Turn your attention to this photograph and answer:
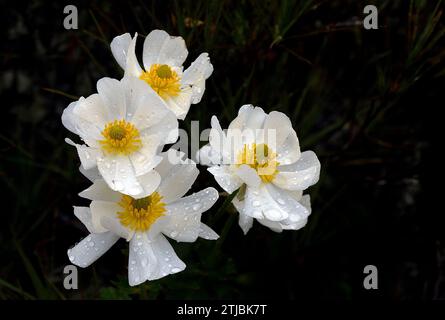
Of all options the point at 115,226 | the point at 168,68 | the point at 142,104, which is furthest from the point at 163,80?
the point at 115,226

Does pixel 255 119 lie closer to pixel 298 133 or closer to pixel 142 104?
pixel 142 104

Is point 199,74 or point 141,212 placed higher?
point 199,74

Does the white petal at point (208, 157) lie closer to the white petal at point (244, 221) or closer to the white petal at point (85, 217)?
the white petal at point (244, 221)

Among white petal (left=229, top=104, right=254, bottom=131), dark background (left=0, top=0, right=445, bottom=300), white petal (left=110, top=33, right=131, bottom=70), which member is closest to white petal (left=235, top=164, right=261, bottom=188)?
white petal (left=229, top=104, right=254, bottom=131)

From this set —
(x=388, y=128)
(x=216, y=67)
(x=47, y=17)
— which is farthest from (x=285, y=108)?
(x=47, y=17)
